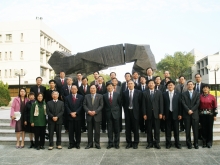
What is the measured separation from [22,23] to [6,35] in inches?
107

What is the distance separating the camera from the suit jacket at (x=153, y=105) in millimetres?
5686

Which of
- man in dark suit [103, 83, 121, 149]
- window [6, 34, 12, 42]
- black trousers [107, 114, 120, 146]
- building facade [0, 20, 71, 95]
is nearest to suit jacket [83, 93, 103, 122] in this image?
man in dark suit [103, 83, 121, 149]

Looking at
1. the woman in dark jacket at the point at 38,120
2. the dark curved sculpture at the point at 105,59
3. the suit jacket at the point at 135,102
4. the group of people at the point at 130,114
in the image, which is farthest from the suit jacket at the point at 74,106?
the dark curved sculpture at the point at 105,59

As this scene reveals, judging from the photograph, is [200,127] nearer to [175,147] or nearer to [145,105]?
[175,147]

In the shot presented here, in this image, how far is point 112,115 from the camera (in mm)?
5773

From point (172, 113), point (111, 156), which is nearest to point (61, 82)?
point (111, 156)

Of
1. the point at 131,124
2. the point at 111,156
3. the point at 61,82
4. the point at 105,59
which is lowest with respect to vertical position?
the point at 111,156

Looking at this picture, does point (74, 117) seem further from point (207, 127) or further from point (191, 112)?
point (207, 127)

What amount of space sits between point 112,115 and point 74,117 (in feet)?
2.97

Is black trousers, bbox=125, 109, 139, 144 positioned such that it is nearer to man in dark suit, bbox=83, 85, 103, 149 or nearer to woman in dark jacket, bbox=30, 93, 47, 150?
man in dark suit, bbox=83, 85, 103, 149

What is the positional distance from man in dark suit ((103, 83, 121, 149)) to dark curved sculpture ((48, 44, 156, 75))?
11.5 ft

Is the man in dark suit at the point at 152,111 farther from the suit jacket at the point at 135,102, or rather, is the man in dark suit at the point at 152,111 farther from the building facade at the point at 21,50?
the building facade at the point at 21,50

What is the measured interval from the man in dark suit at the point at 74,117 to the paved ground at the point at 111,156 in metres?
0.24

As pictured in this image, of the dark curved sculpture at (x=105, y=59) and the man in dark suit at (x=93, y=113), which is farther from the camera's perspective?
the dark curved sculpture at (x=105, y=59)
